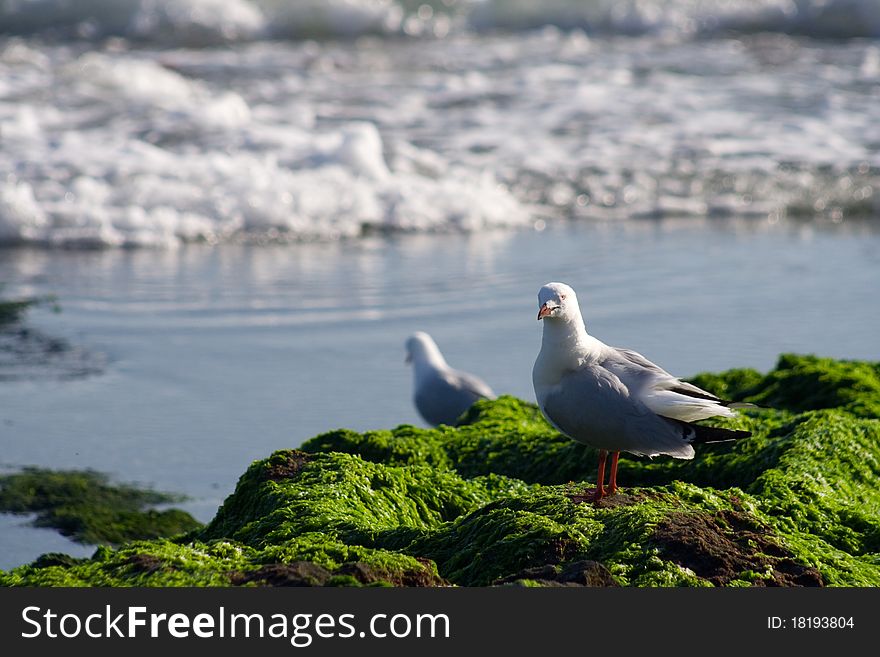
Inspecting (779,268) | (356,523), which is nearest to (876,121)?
(779,268)

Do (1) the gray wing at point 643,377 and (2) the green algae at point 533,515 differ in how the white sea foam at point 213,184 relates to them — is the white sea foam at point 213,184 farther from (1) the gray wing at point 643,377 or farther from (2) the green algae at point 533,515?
(1) the gray wing at point 643,377

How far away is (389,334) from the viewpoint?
801 centimetres

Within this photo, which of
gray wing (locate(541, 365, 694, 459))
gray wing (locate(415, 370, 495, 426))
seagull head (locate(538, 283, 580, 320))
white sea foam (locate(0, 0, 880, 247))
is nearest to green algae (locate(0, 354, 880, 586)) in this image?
gray wing (locate(541, 365, 694, 459))

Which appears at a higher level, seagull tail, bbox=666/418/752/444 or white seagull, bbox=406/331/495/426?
seagull tail, bbox=666/418/752/444

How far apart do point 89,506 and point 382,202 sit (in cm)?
698

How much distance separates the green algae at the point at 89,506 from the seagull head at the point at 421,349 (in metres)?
1.92

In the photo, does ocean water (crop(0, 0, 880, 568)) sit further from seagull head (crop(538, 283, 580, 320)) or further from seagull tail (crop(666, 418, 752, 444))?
seagull tail (crop(666, 418, 752, 444))

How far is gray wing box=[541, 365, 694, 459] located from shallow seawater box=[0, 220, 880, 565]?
2.06 meters

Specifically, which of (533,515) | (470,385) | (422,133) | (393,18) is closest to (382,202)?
(422,133)

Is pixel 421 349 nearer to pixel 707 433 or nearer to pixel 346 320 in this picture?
pixel 346 320

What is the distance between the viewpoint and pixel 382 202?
39.1ft

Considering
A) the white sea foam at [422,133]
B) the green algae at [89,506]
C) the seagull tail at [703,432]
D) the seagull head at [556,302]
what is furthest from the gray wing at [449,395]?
the white sea foam at [422,133]

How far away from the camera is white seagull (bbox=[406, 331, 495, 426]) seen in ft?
21.4

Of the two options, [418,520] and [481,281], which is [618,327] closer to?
[481,281]
